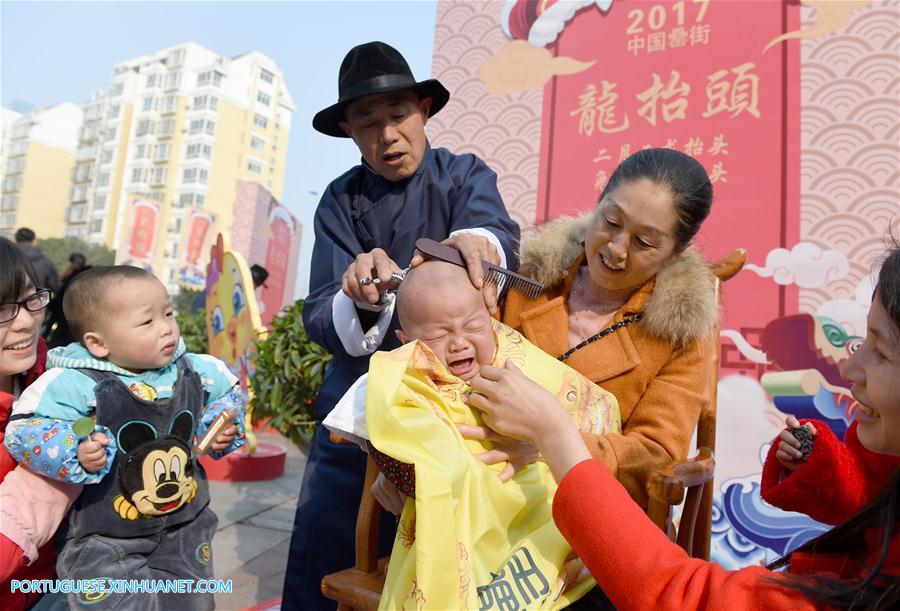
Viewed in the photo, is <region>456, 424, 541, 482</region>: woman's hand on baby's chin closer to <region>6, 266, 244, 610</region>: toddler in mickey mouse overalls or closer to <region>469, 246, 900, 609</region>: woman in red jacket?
<region>469, 246, 900, 609</region>: woman in red jacket

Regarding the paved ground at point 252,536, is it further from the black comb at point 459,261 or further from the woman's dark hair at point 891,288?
the woman's dark hair at point 891,288

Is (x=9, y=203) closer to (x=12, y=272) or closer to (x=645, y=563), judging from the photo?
(x=12, y=272)

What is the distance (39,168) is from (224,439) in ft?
196

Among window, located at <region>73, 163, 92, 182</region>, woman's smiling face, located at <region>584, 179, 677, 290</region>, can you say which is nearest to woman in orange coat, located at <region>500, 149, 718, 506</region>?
woman's smiling face, located at <region>584, 179, 677, 290</region>

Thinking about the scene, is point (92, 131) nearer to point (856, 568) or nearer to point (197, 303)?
point (197, 303)

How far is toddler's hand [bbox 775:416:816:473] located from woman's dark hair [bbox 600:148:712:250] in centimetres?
66

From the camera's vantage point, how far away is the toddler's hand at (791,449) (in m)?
1.67

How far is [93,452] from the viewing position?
167cm

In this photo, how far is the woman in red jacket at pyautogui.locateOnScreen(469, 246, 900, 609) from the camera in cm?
106

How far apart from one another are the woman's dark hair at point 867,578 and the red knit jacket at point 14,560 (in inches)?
73.8

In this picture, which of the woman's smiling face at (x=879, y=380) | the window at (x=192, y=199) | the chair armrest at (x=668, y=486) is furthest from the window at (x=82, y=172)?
the woman's smiling face at (x=879, y=380)

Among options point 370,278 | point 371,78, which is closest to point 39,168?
point 371,78

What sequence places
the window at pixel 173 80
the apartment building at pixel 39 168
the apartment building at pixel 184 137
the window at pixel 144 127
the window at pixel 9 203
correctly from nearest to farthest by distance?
1. the apartment building at pixel 184 137
2. the window at pixel 144 127
3. the window at pixel 173 80
4. the window at pixel 9 203
5. the apartment building at pixel 39 168

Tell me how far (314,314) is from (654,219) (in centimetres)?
126
